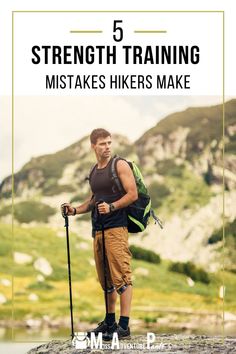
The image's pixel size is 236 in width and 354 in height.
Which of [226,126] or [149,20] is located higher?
[149,20]

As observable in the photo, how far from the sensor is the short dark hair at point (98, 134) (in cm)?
1330

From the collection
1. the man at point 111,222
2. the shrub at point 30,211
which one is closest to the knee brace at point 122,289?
the man at point 111,222

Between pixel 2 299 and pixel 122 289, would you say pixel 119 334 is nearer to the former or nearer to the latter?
pixel 122 289

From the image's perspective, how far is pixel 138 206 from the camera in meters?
13.2

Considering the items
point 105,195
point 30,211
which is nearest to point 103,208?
point 105,195

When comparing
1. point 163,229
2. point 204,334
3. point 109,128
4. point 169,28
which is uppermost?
point 169,28

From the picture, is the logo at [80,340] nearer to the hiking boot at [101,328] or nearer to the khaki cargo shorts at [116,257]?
the hiking boot at [101,328]

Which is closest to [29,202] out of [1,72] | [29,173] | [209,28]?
[29,173]

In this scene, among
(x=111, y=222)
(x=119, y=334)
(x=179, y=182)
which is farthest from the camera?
(x=179, y=182)

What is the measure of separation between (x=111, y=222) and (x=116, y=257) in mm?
289

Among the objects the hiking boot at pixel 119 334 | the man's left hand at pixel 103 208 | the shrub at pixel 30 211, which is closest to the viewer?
the man's left hand at pixel 103 208

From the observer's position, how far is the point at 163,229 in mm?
13305

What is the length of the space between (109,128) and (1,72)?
100 centimetres

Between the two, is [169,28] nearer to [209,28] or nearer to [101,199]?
[209,28]
